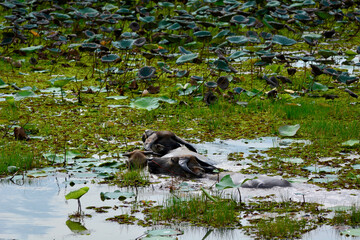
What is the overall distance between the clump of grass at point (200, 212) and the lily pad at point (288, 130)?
6.11ft

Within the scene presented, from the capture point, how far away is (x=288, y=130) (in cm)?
550

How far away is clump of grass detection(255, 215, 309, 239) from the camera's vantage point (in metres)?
3.26

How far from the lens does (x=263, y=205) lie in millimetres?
3729

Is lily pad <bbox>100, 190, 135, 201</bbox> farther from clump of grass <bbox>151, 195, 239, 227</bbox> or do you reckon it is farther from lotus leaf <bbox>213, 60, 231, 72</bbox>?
lotus leaf <bbox>213, 60, 231, 72</bbox>

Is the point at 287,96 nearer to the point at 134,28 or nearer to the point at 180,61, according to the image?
the point at 180,61

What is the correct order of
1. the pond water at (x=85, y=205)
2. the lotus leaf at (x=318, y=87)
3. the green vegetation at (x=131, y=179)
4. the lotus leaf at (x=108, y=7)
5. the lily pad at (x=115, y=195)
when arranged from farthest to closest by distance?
the lotus leaf at (x=108, y=7) < the lotus leaf at (x=318, y=87) < the green vegetation at (x=131, y=179) < the lily pad at (x=115, y=195) < the pond water at (x=85, y=205)

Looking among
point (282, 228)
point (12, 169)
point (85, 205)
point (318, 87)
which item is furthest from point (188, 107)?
point (282, 228)

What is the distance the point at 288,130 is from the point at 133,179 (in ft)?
6.21

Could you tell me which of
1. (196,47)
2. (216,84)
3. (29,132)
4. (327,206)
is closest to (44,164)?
(29,132)

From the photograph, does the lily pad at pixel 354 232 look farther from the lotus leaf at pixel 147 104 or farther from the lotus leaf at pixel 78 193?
the lotus leaf at pixel 147 104

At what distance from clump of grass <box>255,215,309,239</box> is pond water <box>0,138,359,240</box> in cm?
7

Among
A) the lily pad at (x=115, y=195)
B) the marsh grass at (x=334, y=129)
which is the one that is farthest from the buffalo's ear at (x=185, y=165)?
the marsh grass at (x=334, y=129)

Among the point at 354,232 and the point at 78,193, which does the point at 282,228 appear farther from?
the point at 78,193

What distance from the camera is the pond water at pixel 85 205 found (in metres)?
3.33
